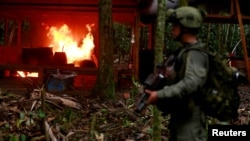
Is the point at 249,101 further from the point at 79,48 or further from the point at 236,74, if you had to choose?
the point at 79,48

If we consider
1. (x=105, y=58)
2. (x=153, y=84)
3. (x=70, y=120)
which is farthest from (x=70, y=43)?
(x=153, y=84)

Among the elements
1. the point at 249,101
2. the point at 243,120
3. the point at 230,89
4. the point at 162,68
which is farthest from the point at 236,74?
the point at 249,101

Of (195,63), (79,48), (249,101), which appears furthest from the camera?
(79,48)

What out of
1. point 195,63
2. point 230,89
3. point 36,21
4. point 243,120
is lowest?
point 243,120

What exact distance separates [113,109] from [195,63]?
5853mm

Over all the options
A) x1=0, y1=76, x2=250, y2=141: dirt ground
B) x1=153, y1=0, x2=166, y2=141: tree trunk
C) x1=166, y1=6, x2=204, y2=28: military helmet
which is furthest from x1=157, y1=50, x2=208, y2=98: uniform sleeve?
x1=0, y1=76, x2=250, y2=141: dirt ground

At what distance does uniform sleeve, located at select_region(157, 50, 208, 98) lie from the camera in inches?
151

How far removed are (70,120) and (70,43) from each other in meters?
13.9

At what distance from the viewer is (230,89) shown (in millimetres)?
4082

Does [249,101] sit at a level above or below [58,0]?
below

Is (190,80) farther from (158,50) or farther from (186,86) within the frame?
(158,50)

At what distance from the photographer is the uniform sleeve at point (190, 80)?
382 cm

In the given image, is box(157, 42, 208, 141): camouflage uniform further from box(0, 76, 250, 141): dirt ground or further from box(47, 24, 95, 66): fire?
box(47, 24, 95, 66): fire

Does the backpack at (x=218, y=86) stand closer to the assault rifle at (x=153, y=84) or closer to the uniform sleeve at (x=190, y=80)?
the uniform sleeve at (x=190, y=80)
